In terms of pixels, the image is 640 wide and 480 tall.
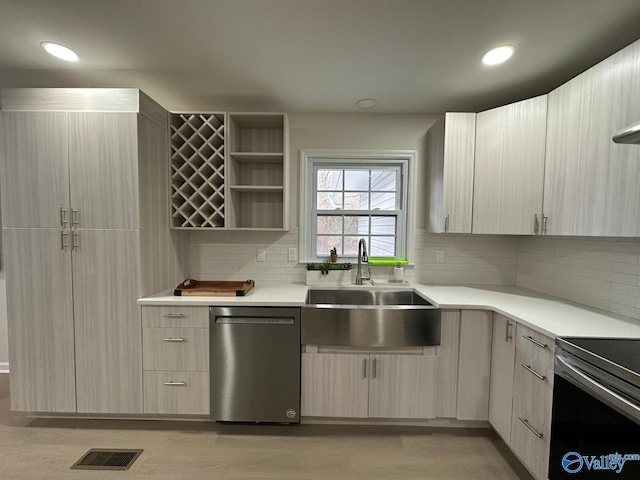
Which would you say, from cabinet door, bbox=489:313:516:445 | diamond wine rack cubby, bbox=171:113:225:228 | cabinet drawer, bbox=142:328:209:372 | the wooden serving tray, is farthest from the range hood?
cabinet drawer, bbox=142:328:209:372

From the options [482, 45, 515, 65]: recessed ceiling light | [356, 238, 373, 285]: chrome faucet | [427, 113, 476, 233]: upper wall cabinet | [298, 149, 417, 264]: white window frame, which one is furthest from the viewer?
[298, 149, 417, 264]: white window frame

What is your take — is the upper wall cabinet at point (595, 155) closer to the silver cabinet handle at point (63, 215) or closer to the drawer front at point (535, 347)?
the drawer front at point (535, 347)

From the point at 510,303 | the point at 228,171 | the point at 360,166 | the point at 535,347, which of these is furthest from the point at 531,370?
the point at 228,171

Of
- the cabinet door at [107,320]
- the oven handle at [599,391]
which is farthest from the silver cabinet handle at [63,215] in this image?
the oven handle at [599,391]

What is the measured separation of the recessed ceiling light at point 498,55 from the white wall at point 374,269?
767 mm

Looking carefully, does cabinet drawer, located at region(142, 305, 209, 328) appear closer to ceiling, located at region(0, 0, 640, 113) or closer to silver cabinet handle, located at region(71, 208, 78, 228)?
silver cabinet handle, located at region(71, 208, 78, 228)

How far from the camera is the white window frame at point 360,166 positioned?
252 cm

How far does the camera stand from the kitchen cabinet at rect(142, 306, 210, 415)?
75.8 inches

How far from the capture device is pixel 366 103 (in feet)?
7.61

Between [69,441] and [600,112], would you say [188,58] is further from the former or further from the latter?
[69,441]

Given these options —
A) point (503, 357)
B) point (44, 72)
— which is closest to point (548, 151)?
point (503, 357)

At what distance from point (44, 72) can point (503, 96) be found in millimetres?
3377

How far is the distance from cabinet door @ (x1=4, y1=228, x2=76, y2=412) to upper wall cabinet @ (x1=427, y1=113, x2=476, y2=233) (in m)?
2.72

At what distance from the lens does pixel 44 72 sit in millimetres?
2004
